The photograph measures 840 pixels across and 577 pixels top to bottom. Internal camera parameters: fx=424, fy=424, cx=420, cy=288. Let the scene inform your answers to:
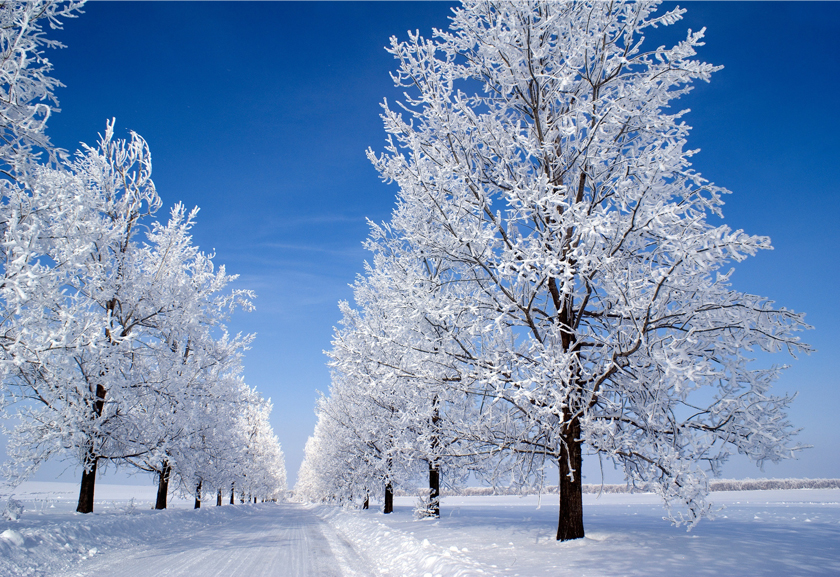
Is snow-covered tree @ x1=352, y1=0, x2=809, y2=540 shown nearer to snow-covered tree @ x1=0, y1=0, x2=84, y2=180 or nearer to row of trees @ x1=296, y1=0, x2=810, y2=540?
row of trees @ x1=296, y1=0, x2=810, y2=540

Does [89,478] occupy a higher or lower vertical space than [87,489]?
higher

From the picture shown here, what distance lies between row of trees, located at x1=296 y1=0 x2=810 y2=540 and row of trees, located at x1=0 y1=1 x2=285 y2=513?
4.69 m

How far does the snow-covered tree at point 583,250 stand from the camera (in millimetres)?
5039

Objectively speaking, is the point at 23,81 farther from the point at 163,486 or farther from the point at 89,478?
the point at 163,486

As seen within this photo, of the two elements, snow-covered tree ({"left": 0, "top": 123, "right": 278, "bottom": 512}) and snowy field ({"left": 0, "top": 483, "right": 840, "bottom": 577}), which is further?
snow-covered tree ({"left": 0, "top": 123, "right": 278, "bottom": 512})

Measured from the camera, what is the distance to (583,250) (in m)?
5.72

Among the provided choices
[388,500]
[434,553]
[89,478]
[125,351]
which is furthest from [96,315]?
[388,500]

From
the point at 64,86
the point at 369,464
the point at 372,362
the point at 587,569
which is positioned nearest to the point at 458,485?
the point at 369,464

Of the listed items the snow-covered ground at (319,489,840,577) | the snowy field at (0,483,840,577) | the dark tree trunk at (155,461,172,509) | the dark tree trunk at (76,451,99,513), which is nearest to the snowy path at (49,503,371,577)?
the snowy field at (0,483,840,577)

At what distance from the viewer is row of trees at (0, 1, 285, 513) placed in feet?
19.0

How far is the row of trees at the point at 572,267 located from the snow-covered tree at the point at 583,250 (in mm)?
31

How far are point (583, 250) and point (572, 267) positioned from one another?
56cm

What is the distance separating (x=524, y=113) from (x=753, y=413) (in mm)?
5406

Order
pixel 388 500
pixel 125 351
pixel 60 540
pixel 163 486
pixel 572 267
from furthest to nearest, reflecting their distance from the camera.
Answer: pixel 388 500 < pixel 163 486 < pixel 125 351 < pixel 60 540 < pixel 572 267
